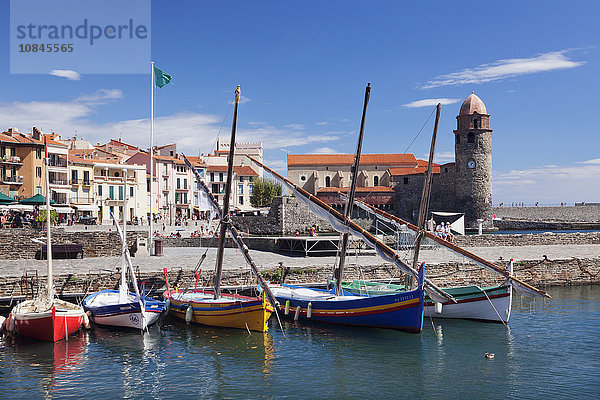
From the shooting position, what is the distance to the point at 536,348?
18.3m

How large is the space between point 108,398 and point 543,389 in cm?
1154

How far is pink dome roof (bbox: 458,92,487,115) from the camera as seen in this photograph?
89.3 m

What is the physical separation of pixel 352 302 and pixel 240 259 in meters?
11.1

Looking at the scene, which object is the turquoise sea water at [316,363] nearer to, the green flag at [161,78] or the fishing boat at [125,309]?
the fishing boat at [125,309]

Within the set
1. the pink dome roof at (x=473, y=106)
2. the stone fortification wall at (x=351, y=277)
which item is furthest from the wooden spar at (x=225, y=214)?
the pink dome roof at (x=473, y=106)

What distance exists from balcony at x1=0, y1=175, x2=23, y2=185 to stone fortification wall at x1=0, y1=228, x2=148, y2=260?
2628 cm

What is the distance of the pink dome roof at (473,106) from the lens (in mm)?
89312

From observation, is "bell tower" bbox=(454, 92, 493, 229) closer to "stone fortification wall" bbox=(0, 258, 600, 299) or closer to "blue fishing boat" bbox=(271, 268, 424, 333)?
"stone fortification wall" bbox=(0, 258, 600, 299)

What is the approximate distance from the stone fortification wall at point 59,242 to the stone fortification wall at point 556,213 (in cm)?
9539

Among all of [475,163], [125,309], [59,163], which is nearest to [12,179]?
[59,163]

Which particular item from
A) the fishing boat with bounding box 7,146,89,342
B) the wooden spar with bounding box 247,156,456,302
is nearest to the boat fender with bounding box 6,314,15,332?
the fishing boat with bounding box 7,146,89,342

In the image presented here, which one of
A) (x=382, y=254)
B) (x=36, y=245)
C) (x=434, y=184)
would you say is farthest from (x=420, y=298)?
Result: (x=434, y=184)

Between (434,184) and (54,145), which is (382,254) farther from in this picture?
(434,184)

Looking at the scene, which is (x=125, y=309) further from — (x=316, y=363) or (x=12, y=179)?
(x=12, y=179)
